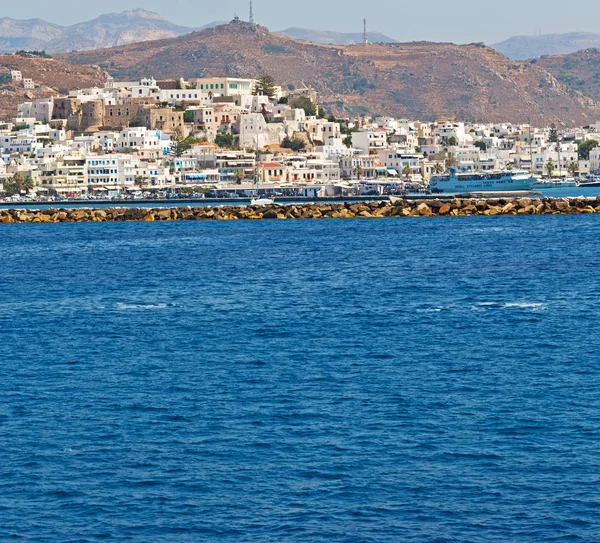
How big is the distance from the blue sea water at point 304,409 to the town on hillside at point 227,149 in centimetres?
8880

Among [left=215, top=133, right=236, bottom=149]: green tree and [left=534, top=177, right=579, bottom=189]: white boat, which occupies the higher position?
[left=215, top=133, right=236, bottom=149]: green tree

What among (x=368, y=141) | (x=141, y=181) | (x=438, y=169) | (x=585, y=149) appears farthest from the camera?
(x=585, y=149)

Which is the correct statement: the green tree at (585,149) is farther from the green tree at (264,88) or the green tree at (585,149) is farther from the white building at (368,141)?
the green tree at (264,88)

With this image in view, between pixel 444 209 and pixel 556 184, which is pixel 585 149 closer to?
pixel 556 184

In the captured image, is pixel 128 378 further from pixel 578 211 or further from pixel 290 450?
pixel 578 211

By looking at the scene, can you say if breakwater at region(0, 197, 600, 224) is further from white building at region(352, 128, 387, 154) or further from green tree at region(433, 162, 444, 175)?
white building at region(352, 128, 387, 154)

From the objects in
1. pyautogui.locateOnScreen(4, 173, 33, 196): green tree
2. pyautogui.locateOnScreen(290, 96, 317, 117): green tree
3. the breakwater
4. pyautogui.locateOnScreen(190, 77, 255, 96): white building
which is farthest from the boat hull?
pyautogui.locateOnScreen(190, 77, 255, 96): white building

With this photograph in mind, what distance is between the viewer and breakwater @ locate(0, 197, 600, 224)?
85000mm

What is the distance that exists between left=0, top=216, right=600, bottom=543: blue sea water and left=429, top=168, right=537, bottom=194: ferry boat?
87.5 meters

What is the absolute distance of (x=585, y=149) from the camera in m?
184

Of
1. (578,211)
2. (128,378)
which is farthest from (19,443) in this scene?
(578,211)

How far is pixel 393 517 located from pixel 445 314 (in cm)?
1738

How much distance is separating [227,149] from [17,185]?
27338mm

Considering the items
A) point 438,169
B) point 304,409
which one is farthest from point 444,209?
point 438,169
